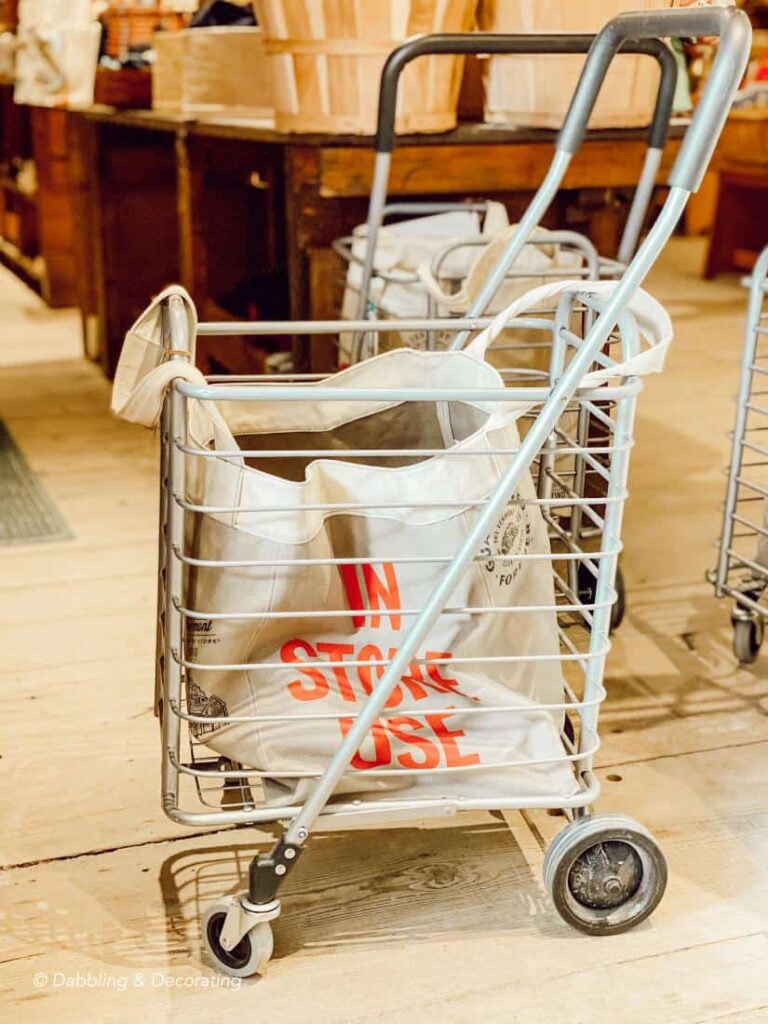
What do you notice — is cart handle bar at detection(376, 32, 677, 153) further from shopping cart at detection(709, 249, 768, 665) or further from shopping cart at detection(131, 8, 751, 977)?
shopping cart at detection(131, 8, 751, 977)

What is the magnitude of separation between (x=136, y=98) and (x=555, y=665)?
7.77 ft

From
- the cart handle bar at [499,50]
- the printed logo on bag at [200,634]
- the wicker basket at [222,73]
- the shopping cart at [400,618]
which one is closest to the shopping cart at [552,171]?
the cart handle bar at [499,50]

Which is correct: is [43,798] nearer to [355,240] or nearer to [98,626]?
[98,626]

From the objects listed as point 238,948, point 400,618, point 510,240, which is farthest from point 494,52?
point 238,948

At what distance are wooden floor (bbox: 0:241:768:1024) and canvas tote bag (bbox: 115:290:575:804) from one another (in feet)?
0.55

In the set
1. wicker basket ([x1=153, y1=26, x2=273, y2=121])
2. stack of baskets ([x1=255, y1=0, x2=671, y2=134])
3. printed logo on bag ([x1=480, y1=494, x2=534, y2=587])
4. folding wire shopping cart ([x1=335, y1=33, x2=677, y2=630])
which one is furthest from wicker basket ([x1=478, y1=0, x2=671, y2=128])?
printed logo on bag ([x1=480, y1=494, x2=534, y2=587])

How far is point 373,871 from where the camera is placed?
4.33 ft

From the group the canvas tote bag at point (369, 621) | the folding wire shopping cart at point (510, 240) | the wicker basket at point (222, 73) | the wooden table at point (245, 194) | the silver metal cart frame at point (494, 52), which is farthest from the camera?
the wicker basket at point (222, 73)

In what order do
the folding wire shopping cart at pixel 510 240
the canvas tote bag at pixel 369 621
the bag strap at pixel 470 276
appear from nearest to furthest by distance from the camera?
the canvas tote bag at pixel 369 621
the folding wire shopping cart at pixel 510 240
the bag strap at pixel 470 276

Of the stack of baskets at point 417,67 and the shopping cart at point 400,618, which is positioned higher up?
the stack of baskets at point 417,67

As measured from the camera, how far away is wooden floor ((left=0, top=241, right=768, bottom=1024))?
1133 mm

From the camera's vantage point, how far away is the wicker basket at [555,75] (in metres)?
1.81

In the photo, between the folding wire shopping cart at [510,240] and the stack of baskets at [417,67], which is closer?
the folding wire shopping cart at [510,240]

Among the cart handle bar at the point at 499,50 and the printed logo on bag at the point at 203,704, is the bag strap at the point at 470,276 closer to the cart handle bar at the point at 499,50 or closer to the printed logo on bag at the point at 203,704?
the cart handle bar at the point at 499,50
